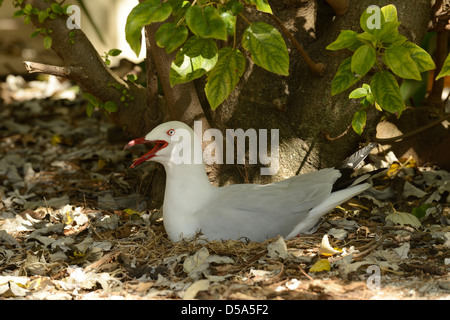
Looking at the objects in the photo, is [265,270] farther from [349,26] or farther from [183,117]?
[349,26]

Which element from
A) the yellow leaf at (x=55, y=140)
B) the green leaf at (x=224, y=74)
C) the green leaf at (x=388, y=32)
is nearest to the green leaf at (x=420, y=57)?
the green leaf at (x=388, y=32)

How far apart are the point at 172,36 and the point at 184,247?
0.96 meters

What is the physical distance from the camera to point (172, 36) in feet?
7.16

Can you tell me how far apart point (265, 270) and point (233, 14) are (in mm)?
1016

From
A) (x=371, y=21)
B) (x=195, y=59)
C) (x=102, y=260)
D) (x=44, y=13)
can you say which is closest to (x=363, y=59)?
(x=371, y=21)

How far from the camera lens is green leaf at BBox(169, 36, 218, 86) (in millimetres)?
2248

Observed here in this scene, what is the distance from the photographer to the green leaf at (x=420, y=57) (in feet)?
7.43

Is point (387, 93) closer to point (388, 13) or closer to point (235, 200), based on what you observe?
point (388, 13)

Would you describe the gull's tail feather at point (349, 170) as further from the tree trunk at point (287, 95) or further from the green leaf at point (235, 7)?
the green leaf at point (235, 7)

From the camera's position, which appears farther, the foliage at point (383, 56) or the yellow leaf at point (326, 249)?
the yellow leaf at point (326, 249)

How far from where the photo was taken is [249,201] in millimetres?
2746

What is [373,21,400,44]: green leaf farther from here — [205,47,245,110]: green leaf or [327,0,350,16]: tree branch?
[327,0,350,16]: tree branch

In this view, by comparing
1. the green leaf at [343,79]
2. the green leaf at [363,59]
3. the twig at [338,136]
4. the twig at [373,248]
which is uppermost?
the green leaf at [363,59]

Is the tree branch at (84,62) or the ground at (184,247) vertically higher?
the tree branch at (84,62)
